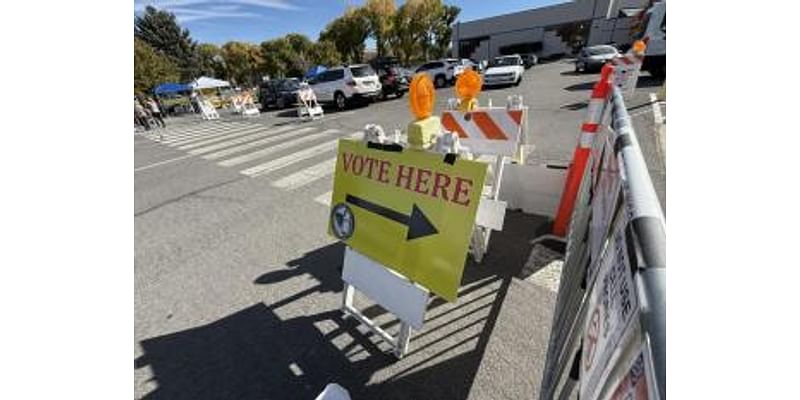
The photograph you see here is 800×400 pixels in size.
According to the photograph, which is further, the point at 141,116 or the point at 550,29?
the point at 550,29

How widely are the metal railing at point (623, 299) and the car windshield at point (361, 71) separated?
632 inches

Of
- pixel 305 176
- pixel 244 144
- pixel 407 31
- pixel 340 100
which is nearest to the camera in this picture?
pixel 305 176

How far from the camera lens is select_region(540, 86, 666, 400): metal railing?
718mm

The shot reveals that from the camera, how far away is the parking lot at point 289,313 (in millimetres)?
2398

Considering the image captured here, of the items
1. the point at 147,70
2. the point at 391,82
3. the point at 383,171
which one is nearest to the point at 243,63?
the point at 147,70

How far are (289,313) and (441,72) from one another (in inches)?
825

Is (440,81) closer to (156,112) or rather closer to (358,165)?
(156,112)

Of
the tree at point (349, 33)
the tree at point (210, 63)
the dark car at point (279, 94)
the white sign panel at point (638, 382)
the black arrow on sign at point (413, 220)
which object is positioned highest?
the tree at point (349, 33)

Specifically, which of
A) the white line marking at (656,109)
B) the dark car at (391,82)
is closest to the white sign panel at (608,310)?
the white line marking at (656,109)

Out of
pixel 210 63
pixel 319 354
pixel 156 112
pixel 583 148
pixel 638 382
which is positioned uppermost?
pixel 210 63

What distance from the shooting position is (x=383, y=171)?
2531mm

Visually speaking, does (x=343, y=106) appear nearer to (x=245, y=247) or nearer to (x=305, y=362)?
(x=245, y=247)

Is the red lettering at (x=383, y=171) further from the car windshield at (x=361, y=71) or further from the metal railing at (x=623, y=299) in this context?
the car windshield at (x=361, y=71)

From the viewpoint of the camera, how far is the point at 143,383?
8.19ft
